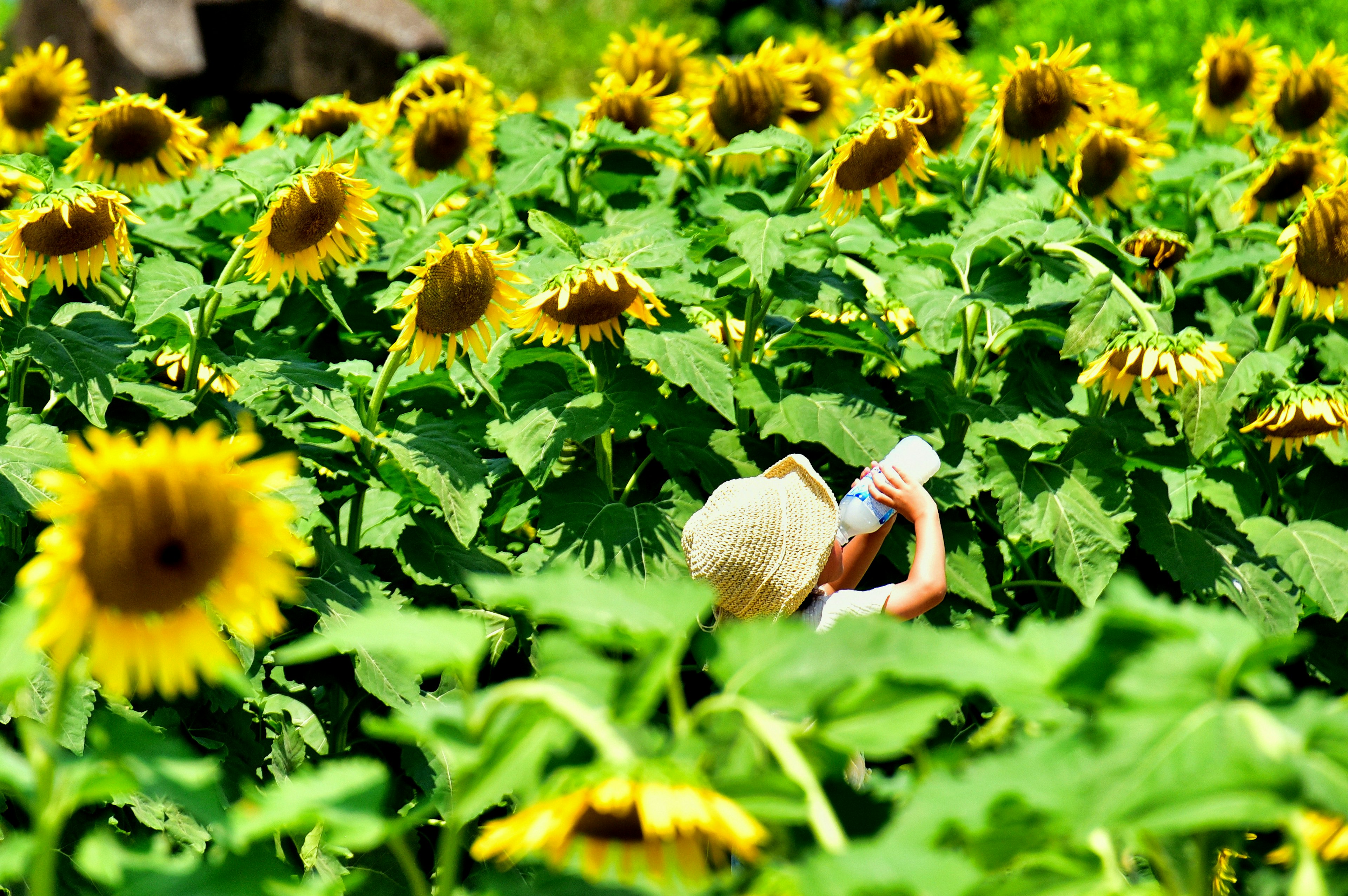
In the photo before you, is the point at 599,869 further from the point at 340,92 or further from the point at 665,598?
the point at 340,92

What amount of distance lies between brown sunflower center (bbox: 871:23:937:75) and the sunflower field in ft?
0.04

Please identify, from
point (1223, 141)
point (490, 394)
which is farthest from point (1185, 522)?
point (1223, 141)

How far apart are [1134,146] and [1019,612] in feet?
4.62

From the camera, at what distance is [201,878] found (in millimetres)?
968

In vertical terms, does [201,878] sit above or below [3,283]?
above

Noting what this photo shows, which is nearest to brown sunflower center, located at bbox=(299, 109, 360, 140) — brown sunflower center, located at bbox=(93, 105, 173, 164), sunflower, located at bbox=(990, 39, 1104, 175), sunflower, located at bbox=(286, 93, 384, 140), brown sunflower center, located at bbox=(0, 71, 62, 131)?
sunflower, located at bbox=(286, 93, 384, 140)

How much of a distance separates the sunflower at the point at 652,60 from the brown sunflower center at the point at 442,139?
54 centimetres

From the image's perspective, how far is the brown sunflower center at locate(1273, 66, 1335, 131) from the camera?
12.9 feet

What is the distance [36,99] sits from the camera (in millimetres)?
3953

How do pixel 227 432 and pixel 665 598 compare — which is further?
pixel 227 432

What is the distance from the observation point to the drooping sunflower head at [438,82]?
13.1 ft

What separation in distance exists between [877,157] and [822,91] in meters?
1.17

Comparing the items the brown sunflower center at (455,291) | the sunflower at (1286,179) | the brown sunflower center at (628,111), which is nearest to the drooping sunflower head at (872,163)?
the brown sunflower center at (455,291)

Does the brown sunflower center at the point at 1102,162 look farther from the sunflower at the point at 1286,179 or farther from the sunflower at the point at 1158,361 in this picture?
the sunflower at the point at 1158,361
